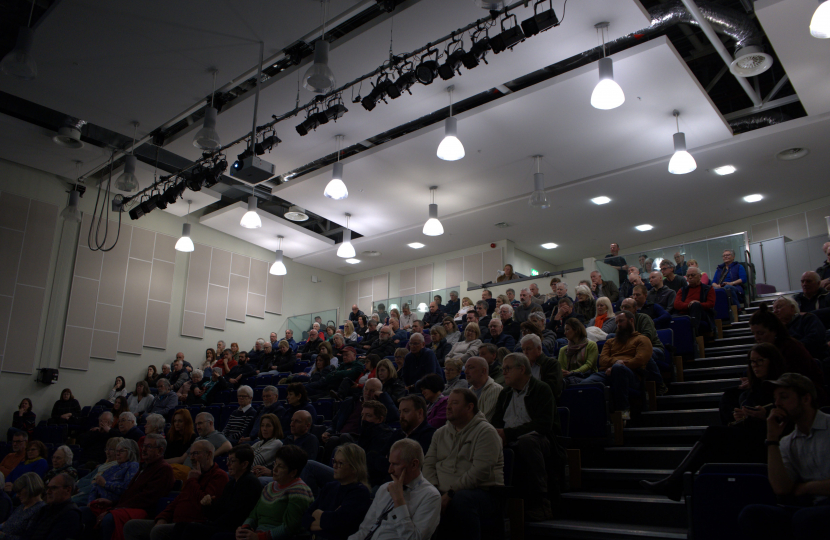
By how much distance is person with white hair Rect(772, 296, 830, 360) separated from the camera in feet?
13.4

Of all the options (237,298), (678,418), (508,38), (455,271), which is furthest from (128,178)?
(455,271)

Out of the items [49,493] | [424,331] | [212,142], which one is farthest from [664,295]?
[49,493]

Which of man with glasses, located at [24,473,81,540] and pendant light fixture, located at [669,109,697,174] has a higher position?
pendant light fixture, located at [669,109,697,174]

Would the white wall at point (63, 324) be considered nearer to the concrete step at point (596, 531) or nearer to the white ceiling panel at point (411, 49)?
the white ceiling panel at point (411, 49)

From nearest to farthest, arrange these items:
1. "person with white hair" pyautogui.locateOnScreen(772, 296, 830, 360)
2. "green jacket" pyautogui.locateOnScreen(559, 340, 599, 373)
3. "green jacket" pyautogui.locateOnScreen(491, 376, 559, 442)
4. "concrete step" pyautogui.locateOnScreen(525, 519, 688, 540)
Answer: "concrete step" pyautogui.locateOnScreen(525, 519, 688, 540) < "green jacket" pyautogui.locateOnScreen(491, 376, 559, 442) < "person with white hair" pyautogui.locateOnScreen(772, 296, 830, 360) < "green jacket" pyautogui.locateOnScreen(559, 340, 599, 373)

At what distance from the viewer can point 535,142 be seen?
8.13 meters

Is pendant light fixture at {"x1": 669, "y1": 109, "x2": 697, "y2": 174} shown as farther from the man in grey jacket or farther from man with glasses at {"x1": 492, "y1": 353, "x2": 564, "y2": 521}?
the man in grey jacket

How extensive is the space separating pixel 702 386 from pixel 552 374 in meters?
1.73

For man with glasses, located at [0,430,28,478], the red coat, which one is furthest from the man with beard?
man with glasses, located at [0,430,28,478]

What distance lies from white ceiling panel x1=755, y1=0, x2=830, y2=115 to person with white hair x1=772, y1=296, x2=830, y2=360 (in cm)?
316

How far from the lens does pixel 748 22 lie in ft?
19.8

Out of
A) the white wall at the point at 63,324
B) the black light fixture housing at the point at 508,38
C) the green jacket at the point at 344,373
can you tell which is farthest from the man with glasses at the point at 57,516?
the white wall at the point at 63,324

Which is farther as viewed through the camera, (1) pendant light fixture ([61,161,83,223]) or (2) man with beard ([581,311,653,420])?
(1) pendant light fixture ([61,161,83,223])

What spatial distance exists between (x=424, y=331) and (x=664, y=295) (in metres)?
3.75
